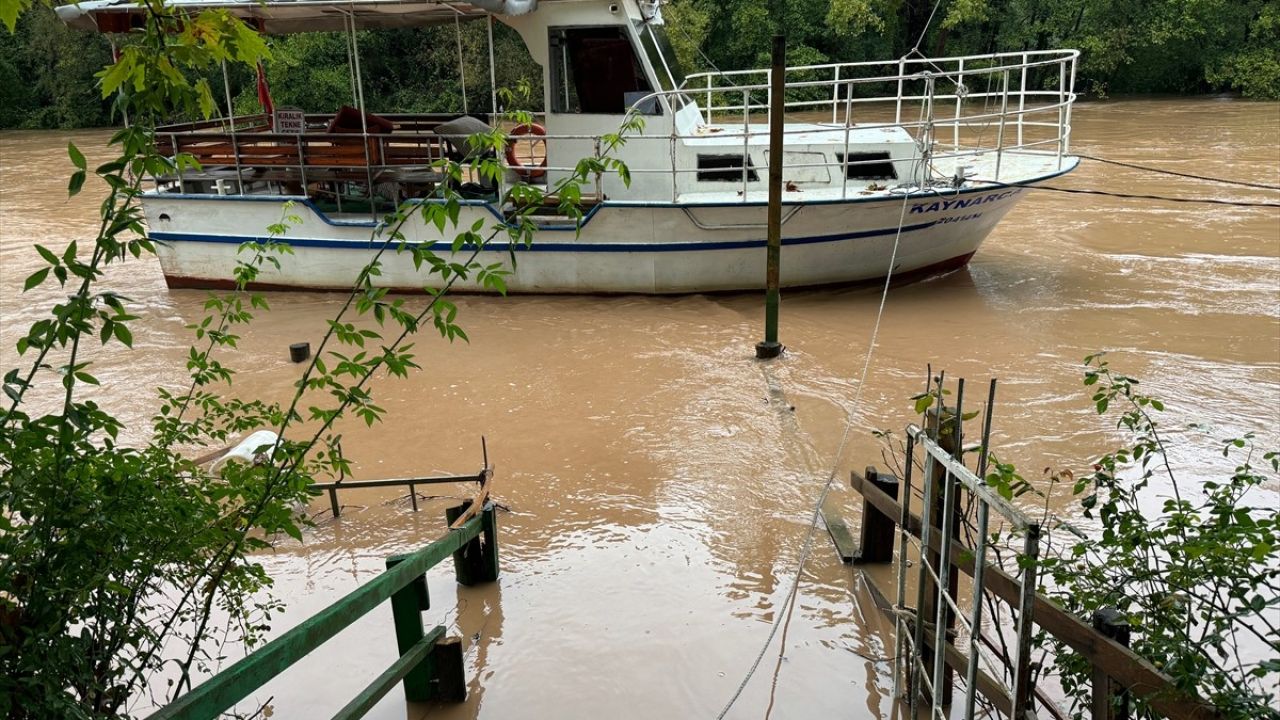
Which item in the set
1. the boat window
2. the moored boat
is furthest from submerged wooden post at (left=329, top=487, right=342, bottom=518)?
the boat window

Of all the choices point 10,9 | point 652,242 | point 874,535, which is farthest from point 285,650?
point 652,242

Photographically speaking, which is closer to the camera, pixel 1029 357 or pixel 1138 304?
pixel 1029 357

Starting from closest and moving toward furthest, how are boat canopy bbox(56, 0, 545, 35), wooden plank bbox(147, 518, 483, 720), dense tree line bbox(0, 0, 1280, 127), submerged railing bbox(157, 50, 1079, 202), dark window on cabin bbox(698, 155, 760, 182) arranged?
wooden plank bbox(147, 518, 483, 720)
boat canopy bbox(56, 0, 545, 35)
submerged railing bbox(157, 50, 1079, 202)
dark window on cabin bbox(698, 155, 760, 182)
dense tree line bbox(0, 0, 1280, 127)

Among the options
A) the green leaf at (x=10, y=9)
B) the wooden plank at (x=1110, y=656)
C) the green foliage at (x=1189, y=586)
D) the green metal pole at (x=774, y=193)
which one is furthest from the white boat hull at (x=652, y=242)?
the green leaf at (x=10, y=9)

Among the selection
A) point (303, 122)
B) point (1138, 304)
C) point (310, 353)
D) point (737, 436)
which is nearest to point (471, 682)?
point (737, 436)

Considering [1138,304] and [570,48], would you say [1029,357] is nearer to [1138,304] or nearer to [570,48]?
[1138,304]

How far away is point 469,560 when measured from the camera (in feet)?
17.3

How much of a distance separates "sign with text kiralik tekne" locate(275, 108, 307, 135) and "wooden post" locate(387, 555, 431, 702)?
9342 mm

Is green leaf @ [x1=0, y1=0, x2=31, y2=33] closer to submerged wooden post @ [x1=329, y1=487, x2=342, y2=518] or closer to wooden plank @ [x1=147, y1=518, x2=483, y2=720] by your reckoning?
wooden plank @ [x1=147, y1=518, x2=483, y2=720]

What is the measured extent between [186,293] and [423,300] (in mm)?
2949

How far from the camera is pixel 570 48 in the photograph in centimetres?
1030

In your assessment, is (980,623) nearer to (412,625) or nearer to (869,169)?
(412,625)

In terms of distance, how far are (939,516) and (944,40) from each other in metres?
34.9

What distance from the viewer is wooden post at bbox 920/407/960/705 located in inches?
133
